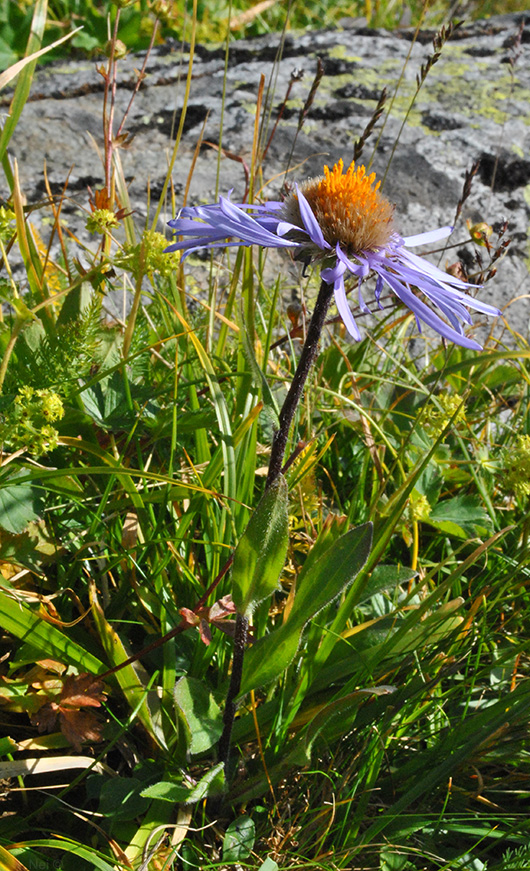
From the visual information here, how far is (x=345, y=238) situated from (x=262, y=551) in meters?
0.48

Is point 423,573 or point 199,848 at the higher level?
point 423,573

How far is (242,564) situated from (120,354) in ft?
2.21

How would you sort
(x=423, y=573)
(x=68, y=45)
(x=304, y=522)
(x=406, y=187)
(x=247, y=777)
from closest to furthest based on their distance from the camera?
Result: (x=247, y=777) < (x=304, y=522) < (x=423, y=573) < (x=406, y=187) < (x=68, y=45)

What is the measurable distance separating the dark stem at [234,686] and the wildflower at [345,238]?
0.51 m

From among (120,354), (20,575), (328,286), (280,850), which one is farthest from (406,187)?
(280,850)

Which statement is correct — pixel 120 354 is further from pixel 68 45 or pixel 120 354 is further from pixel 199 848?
pixel 68 45

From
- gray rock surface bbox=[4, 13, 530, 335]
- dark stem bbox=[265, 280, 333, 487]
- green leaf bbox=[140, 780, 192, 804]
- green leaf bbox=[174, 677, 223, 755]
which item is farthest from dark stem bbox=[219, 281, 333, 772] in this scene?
gray rock surface bbox=[4, 13, 530, 335]

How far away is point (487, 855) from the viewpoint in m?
1.19

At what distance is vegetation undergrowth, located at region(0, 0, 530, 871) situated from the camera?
1077 mm

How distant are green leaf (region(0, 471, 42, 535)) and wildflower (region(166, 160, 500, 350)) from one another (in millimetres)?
521

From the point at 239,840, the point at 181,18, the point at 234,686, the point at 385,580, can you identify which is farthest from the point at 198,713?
the point at 181,18

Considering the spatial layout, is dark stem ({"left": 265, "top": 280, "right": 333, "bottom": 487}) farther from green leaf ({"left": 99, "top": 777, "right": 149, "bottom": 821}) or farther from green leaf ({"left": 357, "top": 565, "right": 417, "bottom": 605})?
green leaf ({"left": 99, "top": 777, "right": 149, "bottom": 821})

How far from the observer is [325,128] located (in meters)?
2.84

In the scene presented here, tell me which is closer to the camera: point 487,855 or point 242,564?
point 242,564
